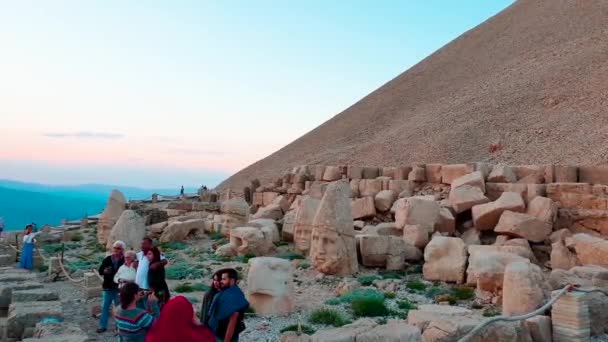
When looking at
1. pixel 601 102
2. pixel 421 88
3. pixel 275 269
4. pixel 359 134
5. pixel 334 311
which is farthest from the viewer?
Answer: pixel 421 88

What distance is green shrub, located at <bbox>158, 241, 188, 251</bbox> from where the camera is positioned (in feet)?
48.2

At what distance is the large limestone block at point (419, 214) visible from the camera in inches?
478

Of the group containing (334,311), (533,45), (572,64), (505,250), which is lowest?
(334,311)

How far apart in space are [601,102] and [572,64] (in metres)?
8.32

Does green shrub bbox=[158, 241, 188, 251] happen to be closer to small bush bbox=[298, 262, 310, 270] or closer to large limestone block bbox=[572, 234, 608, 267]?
small bush bbox=[298, 262, 310, 270]

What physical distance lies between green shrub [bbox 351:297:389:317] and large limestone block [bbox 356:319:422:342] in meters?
1.77

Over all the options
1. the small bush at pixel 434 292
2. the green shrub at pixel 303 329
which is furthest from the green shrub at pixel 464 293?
the green shrub at pixel 303 329

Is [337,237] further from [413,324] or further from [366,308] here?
[413,324]

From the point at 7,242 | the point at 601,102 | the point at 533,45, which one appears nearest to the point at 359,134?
the point at 533,45

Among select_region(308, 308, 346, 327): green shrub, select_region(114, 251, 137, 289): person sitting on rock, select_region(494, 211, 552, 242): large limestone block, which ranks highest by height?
select_region(494, 211, 552, 242): large limestone block

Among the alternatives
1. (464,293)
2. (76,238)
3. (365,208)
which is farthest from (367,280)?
(76,238)

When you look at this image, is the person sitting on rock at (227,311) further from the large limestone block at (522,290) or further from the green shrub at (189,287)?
the green shrub at (189,287)

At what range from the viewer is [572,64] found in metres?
34.6

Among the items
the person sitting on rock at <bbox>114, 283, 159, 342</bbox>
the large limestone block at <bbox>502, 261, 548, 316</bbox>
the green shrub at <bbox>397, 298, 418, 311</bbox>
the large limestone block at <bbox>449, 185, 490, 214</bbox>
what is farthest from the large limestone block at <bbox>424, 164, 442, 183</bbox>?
the person sitting on rock at <bbox>114, 283, 159, 342</bbox>
